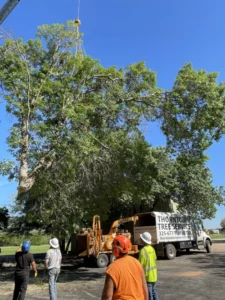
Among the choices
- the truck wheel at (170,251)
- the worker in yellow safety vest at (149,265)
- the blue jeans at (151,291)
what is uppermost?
the truck wheel at (170,251)

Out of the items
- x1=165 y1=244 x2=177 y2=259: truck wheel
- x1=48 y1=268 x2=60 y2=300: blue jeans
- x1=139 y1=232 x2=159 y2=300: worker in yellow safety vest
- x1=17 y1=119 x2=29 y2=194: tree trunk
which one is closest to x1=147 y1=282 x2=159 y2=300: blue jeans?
x1=139 y1=232 x2=159 y2=300: worker in yellow safety vest

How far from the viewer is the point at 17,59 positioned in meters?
12.7

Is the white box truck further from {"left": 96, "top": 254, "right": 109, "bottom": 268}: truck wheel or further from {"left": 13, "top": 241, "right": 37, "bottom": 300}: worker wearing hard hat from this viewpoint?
{"left": 13, "top": 241, "right": 37, "bottom": 300}: worker wearing hard hat

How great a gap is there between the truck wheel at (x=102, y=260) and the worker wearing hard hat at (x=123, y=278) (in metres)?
15.9

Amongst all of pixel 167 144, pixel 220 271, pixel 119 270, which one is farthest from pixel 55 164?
pixel 119 270

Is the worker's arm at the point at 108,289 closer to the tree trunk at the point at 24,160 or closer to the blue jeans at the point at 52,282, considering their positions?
the blue jeans at the point at 52,282

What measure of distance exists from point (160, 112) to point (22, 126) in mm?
6264

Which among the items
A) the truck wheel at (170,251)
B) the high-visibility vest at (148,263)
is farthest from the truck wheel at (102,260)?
the high-visibility vest at (148,263)

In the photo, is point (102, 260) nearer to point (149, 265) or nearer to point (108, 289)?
point (149, 265)

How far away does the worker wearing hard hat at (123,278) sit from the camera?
132 inches

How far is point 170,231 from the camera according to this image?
2295 centimetres

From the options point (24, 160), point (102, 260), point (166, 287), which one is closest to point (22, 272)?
point (24, 160)

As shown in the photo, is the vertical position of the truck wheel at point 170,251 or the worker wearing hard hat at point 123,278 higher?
the truck wheel at point 170,251

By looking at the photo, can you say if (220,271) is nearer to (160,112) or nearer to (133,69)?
(160,112)
